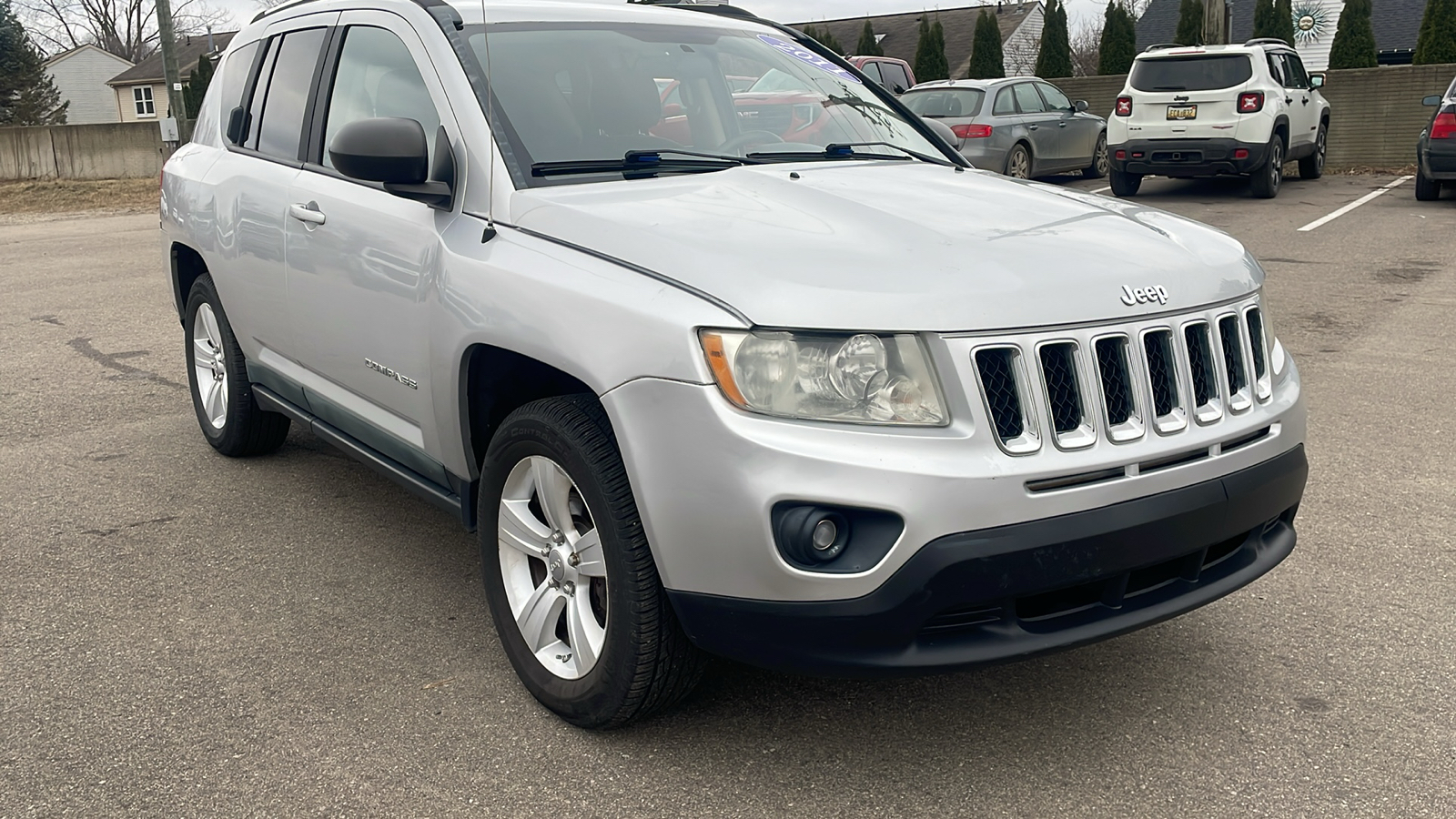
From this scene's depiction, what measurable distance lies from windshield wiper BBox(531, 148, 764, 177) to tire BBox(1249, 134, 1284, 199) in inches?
544

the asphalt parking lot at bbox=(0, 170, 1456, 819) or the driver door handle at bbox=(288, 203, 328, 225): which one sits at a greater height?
the driver door handle at bbox=(288, 203, 328, 225)

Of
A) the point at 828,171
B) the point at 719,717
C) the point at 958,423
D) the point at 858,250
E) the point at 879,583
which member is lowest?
the point at 719,717

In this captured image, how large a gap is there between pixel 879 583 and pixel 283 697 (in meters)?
1.68

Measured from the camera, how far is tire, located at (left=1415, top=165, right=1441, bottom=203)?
15133 mm

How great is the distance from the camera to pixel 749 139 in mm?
3838

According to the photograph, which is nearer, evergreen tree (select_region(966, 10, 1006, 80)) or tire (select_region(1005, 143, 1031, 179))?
tire (select_region(1005, 143, 1031, 179))

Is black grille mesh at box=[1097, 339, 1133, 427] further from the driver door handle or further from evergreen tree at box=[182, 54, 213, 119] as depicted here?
evergreen tree at box=[182, 54, 213, 119]

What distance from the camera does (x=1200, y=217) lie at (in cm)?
1434

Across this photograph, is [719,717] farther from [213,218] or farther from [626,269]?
[213,218]

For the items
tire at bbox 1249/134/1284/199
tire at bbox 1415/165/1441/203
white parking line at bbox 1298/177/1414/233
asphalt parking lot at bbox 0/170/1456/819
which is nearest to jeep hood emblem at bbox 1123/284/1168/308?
asphalt parking lot at bbox 0/170/1456/819

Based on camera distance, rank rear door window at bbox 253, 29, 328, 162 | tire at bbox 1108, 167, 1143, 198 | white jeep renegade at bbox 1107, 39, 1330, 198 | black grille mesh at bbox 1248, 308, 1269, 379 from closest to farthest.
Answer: black grille mesh at bbox 1248, 308, 1269, 379
rear door window at bbox 253, 29, 328, 162
white jeep renegade at bbox 1107, 39, 1330, 198
tire at bbox 1108, 167, 1143, 198

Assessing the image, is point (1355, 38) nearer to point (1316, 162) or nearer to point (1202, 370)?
point (1316, 162)

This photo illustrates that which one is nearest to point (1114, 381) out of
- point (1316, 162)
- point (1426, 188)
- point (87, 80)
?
point (1426, 188)

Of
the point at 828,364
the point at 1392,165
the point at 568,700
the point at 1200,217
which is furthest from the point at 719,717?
the point at 1392,165
